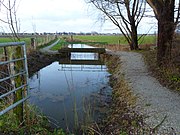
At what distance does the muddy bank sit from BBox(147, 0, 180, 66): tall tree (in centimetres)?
857

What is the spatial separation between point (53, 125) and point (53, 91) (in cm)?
438

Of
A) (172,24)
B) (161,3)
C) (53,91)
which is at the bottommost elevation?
(53,91)

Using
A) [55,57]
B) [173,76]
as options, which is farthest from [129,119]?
[55,57]

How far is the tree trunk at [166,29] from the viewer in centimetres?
1041

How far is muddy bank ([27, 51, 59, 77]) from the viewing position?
16353 millimetres

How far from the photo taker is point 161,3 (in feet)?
35.1

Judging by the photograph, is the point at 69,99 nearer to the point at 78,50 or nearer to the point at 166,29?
the point at 166,29

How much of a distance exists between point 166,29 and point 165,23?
0.29m

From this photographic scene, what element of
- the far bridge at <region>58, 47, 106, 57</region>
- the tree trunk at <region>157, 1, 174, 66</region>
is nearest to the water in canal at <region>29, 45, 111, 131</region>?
the tree trunk at <region>157, 1, 174, 66</region>

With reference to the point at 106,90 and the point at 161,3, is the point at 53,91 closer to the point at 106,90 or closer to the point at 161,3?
the point at 106,90

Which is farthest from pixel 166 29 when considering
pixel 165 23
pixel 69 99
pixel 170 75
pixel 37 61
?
pixel 37 61

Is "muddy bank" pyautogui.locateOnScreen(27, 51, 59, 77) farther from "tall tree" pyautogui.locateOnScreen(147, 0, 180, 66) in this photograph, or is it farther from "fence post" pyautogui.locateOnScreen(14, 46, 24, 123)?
"fence post" pyautogui.locateOnScreen(14, 46, 24, 123)

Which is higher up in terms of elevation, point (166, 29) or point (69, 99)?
point (166, 29)

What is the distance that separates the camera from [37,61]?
18.5 metres
